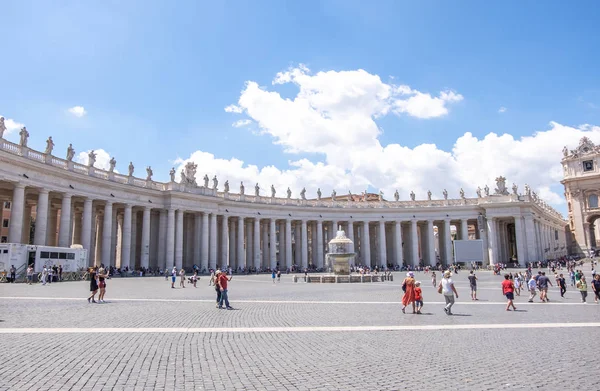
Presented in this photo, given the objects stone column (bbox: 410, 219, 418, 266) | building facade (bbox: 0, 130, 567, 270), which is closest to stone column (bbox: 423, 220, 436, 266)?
building facade (bbox: 0, 130, 567, 270)

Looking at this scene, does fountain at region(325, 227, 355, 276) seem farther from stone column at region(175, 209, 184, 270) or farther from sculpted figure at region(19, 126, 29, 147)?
sculpted figure at region(19, 126, 29, 147)

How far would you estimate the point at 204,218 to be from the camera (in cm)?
6256

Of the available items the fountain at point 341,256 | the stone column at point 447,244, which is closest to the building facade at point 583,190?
the stone column at point 447,244

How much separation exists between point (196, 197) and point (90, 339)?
168ft

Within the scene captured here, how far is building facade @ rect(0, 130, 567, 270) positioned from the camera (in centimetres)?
4375

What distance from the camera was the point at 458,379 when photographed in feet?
24.6

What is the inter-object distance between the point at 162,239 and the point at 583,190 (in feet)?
299

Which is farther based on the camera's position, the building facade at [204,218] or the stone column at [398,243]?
the stone column at [398,243]

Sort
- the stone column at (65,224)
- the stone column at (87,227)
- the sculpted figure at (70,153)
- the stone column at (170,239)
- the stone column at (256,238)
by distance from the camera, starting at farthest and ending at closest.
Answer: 1. the stone column at (256,238)
2. the stone column at (170,239)
3. the stone column at (87,227)
4. the sculpted figure at (70,153)
5. the stone column at (65,224)

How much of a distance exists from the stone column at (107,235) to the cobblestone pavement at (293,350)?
34.7 metres

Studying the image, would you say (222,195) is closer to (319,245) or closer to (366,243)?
(319,245)

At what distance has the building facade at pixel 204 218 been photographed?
43.8m

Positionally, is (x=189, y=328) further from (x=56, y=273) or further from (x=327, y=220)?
(x=327, y=220)

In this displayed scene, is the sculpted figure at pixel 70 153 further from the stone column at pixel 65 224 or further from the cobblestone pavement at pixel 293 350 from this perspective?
the cobblestone pavement at pixel 293 350
